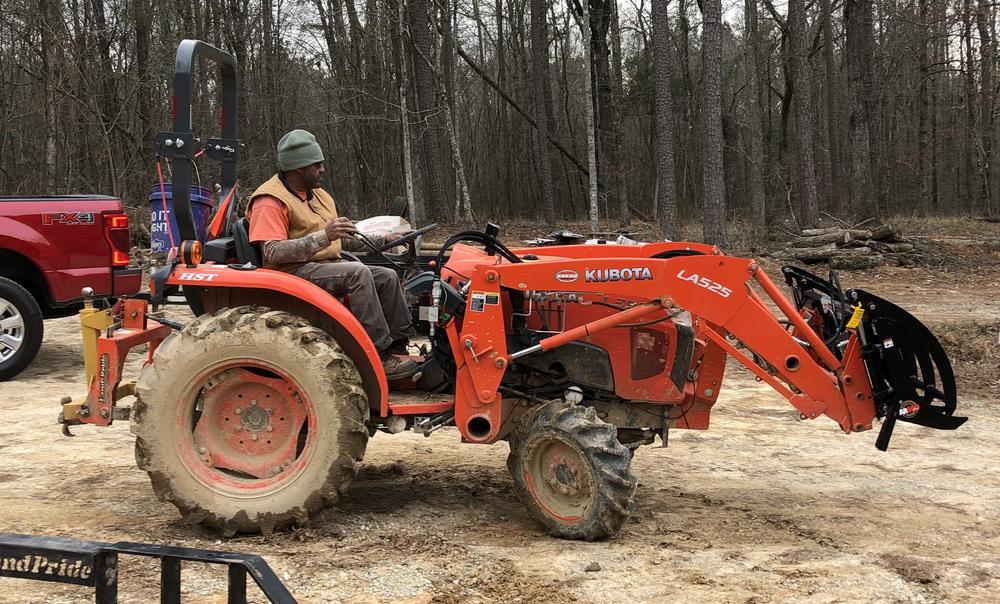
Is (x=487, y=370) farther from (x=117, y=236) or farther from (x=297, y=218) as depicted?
(x=117, y=236)

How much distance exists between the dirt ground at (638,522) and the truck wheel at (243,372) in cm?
17

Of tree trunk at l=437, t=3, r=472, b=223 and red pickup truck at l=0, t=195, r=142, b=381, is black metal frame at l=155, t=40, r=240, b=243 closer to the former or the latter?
red pickup truck at l=0, t=195, r=142, b=381

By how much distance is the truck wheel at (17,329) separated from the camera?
24.5 ft

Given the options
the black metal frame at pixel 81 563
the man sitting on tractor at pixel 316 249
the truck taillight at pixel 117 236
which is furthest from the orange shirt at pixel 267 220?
the truck taillight at pixel 117 236

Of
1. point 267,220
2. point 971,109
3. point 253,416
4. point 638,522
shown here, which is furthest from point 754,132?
point 253,416

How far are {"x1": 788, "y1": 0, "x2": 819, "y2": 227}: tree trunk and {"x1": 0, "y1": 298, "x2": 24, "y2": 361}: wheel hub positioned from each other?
14689 millimetres

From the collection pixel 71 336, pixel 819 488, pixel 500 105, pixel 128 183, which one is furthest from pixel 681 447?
pixel 500 105

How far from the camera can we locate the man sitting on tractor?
409cm

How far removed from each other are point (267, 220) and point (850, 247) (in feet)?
44.9

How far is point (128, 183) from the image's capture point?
16391 mm

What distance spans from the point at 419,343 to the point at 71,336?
6806mm

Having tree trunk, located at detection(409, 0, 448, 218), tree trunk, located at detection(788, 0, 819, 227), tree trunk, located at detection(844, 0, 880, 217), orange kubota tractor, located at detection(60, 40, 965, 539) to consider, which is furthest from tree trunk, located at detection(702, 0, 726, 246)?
orange kubota tractor, located at detection(60, 40, 965, 539)

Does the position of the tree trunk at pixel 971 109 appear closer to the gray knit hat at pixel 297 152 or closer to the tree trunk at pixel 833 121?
the tree trunk at pixel 833 121

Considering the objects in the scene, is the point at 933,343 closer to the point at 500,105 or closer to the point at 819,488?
the point at 819,488
